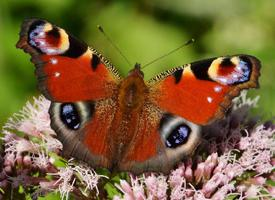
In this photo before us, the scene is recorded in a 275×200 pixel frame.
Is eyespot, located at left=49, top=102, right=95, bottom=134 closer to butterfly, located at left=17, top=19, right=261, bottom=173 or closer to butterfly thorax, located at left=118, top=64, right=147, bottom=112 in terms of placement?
butterfly, located at left=17, top=19, right=261, bottom=173

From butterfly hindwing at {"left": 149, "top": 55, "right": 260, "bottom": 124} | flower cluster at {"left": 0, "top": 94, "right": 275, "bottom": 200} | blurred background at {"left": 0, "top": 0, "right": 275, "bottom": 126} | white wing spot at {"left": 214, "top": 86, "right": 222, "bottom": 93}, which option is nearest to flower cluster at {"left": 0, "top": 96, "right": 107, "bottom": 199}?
flower cluster at {"left": 0, "top": 94, "right": 275, "bottom": 200}

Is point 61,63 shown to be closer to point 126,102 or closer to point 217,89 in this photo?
point 126,102

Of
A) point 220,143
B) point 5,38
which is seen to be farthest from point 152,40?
point 220,143

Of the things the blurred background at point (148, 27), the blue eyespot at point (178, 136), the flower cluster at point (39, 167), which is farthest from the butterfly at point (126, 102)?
the blurred background at point (148, 27)

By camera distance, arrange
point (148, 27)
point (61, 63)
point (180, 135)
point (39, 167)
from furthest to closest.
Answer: point (148, 27) → point (39, 167) → point (61, 63) → point (180, 135)

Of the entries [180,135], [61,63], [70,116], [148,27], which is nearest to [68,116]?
[70,116]

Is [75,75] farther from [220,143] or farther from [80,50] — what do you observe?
[220,143]
